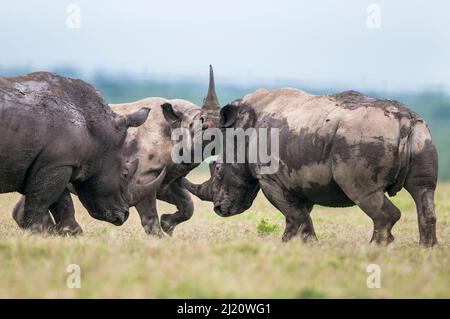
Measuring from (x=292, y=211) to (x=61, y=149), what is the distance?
3062mm

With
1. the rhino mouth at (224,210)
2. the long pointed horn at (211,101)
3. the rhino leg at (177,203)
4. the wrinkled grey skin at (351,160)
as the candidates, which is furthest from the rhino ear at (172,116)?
the wrinkled grey skin at (351,160)

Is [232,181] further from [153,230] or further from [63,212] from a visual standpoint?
[63,212]

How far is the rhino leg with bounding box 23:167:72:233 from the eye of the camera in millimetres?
12211

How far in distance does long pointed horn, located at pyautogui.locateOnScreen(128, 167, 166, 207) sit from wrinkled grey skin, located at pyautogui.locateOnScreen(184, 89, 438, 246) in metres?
1.68

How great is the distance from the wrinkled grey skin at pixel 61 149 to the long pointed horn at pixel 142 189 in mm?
32

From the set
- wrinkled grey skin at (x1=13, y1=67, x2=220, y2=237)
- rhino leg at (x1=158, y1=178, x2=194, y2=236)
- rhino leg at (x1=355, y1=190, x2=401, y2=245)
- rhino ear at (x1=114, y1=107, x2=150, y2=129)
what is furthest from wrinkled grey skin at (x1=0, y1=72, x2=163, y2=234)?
rhino leg at (x1=355, y1=190, x2=401, y2=245)

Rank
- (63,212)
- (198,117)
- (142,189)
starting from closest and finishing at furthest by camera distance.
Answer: (63,212) < (142,189) < (198,117)

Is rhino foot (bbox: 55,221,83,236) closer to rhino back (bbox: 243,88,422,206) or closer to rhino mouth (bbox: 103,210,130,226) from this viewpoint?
rhino mouth (bbox: 103,210,130,226)

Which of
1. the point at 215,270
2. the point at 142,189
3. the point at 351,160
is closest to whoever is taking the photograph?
the point at 215,270

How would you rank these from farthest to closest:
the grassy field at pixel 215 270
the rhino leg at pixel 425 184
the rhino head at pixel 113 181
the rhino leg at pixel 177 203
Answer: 1. the rhino leg at pixel 177 203
2. the rhino head at pixel 113 181
3. the rhino leg at pixel 425 184
4. the grassy field at pixel 215 270

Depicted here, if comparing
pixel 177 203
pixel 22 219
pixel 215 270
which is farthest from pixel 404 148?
pixel 22 219

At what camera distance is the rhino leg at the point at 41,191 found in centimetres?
1221

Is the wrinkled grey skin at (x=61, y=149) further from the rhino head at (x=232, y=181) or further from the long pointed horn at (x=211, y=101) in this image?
the rhino head at (x=232, y=181)

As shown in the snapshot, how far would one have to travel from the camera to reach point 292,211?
1288 cm
